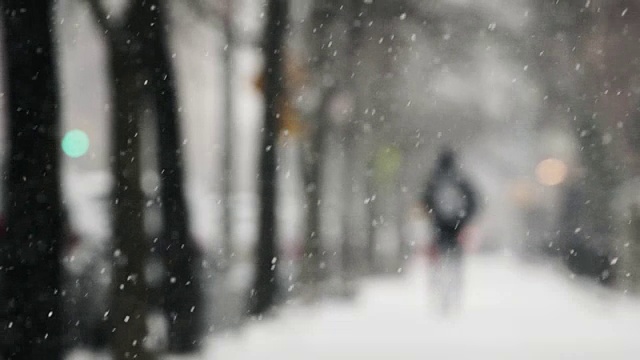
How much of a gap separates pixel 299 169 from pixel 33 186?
7.13 meters

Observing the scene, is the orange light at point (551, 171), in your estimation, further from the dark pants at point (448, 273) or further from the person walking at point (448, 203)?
the person walking at point (448, 203)

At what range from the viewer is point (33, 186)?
22.1 ft

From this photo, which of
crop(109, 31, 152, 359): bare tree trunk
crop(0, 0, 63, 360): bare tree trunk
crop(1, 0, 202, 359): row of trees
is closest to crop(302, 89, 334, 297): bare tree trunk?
crop(1, 0, 202, 359): row of trees

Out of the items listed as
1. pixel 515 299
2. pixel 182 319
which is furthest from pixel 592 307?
pixel 182 319

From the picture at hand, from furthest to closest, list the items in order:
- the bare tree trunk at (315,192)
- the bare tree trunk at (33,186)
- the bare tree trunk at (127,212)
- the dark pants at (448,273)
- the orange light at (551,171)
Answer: the orange light at (551,171)
the bare tree trunk at (315,192)
the dark pants at (448,273)
the bare tree trunk at (127,212)
the bare tree trunk at (33,186)

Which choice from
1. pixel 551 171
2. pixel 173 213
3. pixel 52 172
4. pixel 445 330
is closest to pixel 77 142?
pixel 173 213

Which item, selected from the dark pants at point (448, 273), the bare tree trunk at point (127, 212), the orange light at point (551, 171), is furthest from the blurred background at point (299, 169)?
the orange light at point (551, 171)

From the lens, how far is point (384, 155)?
1328cm

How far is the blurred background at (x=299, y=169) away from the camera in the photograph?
7195 mm

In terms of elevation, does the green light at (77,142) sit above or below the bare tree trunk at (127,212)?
above

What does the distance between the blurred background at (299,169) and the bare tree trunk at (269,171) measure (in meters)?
0.03

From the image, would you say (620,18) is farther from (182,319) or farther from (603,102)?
(182,319)

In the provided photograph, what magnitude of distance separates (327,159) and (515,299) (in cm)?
379

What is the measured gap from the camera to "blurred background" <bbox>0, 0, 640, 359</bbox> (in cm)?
720
